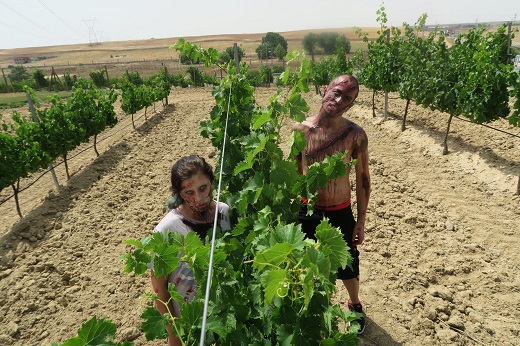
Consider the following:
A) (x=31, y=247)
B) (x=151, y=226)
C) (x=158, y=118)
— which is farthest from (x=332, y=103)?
(x=158, y=118)

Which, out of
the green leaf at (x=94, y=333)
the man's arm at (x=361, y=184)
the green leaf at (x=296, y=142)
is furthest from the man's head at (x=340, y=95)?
the green leaf at (x=94, y=333)

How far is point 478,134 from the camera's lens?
8836 mm

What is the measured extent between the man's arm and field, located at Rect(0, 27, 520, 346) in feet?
3.66

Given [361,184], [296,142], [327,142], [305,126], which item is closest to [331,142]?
[327,142]

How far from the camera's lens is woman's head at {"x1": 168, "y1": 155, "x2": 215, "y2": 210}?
76.0 inches

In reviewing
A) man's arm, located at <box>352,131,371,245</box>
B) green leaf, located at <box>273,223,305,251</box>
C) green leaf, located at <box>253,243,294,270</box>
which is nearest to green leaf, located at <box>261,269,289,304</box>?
green leaf, located at <box>253,243,294,270</box>

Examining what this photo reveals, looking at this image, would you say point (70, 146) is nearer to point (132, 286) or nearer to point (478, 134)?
point (132, 286)

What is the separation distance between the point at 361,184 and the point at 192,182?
142 centimetres

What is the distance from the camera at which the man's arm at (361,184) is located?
2.56 metres

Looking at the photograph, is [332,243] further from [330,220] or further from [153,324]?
[330,220]

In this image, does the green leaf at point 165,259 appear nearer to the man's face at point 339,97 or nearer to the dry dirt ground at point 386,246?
the dry dirt ground at point 386,246

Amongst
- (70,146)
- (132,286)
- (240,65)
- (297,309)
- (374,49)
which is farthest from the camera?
(374,49)

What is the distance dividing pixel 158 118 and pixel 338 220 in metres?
14.0

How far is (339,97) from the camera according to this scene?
234 cm
